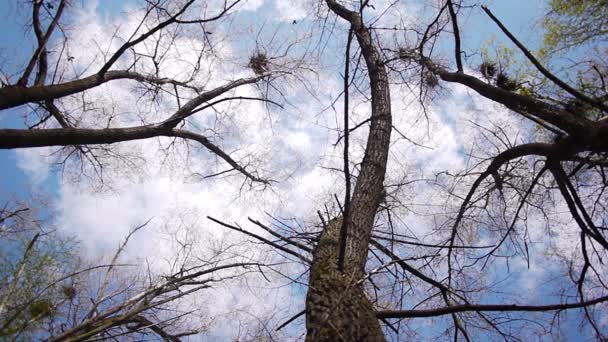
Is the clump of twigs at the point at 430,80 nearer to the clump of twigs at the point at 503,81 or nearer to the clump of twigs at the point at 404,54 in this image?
the clump of twigs at the point at 404,54

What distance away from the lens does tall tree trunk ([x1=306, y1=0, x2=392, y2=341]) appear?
2016 millimetres

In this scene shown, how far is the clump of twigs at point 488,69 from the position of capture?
5.89 metres

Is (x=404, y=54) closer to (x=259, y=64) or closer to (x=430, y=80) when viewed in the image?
(x=430, y=80)

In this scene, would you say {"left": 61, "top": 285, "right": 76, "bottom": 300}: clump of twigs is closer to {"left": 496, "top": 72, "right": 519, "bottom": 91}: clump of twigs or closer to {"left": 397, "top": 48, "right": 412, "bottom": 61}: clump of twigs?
{"left": 397, "top": 48, "right": 412, "bottom": 61}: clump of twigs

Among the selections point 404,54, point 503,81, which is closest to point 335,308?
point 404,54

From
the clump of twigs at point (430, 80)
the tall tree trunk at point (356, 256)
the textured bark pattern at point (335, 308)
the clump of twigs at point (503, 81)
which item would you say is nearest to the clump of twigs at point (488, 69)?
the clump of twigs at point (503, 81)

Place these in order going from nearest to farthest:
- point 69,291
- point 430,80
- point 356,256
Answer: point 356,256 → point 69,291 → point 430,80

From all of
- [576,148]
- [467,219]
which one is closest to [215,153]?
[467,219]

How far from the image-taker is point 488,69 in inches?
234

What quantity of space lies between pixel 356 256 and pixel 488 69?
15.1 feet

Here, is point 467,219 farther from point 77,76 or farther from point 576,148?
point 77,76

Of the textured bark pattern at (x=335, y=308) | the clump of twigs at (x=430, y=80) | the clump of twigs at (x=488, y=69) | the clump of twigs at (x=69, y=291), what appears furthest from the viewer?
the clump of twigs at (x=488, y=69)

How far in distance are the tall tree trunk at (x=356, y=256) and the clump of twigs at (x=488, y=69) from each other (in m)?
2.58

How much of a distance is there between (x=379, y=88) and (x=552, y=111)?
141cm
